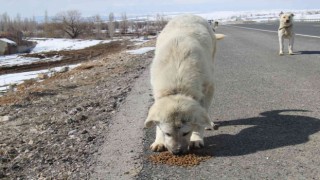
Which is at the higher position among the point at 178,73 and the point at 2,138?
the point at 178,73

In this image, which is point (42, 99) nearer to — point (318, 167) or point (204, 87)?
point (204, 87)

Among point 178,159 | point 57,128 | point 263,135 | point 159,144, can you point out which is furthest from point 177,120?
point 57,128

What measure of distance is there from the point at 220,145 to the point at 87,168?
5.88 ft

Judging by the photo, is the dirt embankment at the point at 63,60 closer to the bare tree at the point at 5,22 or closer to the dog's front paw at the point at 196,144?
the dog's front paw at the point at 196,144

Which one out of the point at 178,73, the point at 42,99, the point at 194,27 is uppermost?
the point at 194,27

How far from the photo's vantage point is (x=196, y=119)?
17.1 ft

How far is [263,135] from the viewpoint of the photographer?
6137 mm

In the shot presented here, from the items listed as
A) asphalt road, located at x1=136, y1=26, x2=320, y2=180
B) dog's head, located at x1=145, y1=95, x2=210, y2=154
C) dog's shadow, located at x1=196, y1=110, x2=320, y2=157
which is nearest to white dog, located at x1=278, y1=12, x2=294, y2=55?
asphalt road, located at x1=136, y1=26, x2=320, y2=180

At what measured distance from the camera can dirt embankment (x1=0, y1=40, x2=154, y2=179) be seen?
5.39m

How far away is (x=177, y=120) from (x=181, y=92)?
1.87ft

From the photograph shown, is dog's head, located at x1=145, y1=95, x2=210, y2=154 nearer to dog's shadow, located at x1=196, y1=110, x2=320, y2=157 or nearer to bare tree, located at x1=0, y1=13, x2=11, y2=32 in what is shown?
dog's shadow, located at x1=196, y1=110, x2=320, y2=157

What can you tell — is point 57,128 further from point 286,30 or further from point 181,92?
point 286,30

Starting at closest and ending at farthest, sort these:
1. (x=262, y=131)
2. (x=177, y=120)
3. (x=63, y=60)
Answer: (x=177, y=120)
(x=262, y=131)
(x=63, y=60)

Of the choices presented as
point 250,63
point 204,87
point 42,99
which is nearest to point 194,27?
point 204,87
